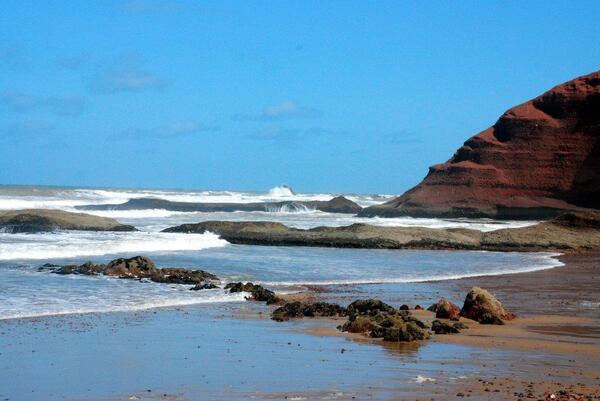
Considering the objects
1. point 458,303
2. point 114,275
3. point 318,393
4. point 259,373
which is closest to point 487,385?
point 318,393

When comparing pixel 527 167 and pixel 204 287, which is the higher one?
pixel 527 167

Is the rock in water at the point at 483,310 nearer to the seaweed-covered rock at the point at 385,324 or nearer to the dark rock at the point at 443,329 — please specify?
the seaweed-covered rock at the point at 385,324

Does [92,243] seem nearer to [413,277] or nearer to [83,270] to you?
[83,270]

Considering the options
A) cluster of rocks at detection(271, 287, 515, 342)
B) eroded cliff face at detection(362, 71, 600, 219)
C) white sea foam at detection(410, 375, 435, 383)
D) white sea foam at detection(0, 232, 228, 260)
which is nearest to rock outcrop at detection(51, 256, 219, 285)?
white sea foam at detection(0, 232, 228, 260)

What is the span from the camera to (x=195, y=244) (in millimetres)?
30875

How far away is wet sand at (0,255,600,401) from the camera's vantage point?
335 inches

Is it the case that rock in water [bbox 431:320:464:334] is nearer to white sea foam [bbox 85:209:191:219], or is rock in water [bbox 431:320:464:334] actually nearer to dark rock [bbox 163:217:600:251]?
dark rock [bbox 163:217:600:251]

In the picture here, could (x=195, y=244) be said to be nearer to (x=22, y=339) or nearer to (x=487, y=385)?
(x=22, y=339)

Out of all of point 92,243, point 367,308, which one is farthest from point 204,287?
point 92,243

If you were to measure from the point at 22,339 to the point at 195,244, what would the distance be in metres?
19.6

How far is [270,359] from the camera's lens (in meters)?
10.3

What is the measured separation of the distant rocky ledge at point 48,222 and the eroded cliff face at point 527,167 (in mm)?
31966

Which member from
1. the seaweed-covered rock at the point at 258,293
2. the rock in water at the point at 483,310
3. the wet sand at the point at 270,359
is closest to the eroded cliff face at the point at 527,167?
the seaweed-covered rock at the point at 258,293

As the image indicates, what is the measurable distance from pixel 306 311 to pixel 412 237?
66.2ft
